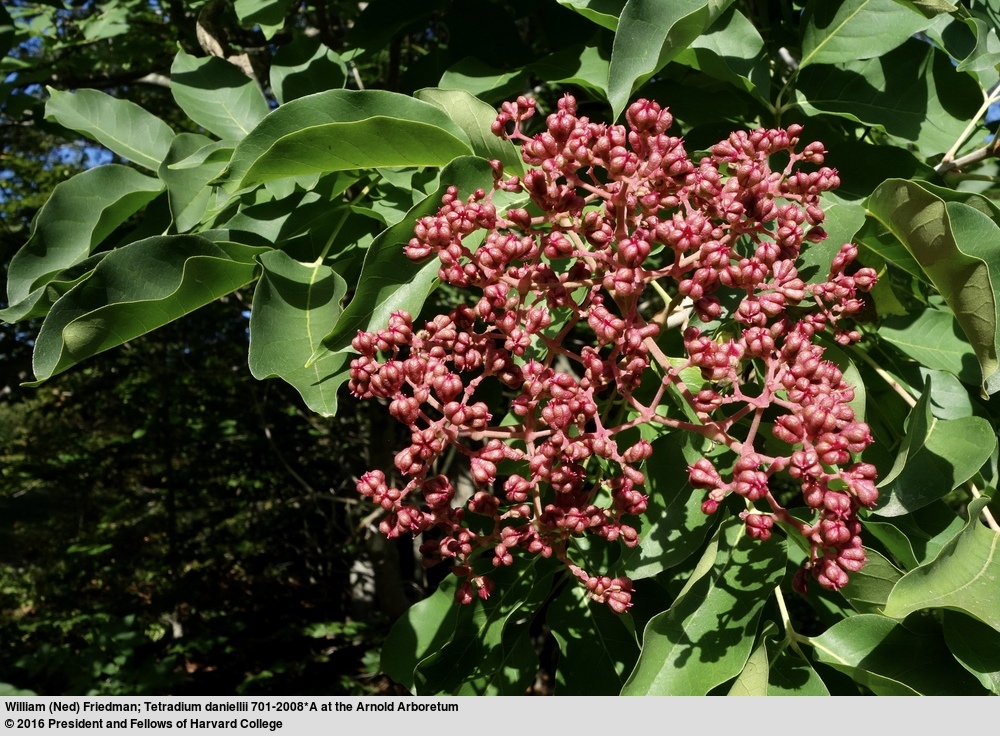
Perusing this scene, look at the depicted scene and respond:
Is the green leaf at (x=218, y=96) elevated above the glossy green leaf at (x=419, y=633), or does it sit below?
above

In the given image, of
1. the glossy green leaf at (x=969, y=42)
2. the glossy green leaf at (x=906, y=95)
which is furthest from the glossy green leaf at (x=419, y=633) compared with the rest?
the glossy green leaf at (x=969, y=42)

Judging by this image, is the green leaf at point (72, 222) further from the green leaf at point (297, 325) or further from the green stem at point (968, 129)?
the green stem at point (968, 129)

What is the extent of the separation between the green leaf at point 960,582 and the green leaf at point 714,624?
0.74ft

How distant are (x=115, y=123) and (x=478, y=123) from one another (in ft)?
2.97

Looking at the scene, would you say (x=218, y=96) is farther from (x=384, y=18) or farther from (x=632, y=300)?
(x=632, y=300)

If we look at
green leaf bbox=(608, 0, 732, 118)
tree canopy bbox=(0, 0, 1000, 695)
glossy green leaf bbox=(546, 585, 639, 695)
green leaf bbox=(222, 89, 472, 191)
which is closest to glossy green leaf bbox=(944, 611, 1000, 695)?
tree canopy bbox=(0, 0, 1000, 695)

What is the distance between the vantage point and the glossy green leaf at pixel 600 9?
1190 millimetres

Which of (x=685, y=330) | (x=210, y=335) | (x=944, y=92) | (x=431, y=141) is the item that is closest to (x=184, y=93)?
(x=431, y=141)

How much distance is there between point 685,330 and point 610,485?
24cm

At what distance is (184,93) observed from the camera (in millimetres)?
1688

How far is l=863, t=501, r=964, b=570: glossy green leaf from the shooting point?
118cm

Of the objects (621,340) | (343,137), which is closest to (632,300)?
(621,340)

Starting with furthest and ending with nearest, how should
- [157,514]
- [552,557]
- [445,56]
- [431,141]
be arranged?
[157,514] → [445,56] → [552,557] → [431,141]

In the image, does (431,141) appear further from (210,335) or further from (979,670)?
(210,335)
